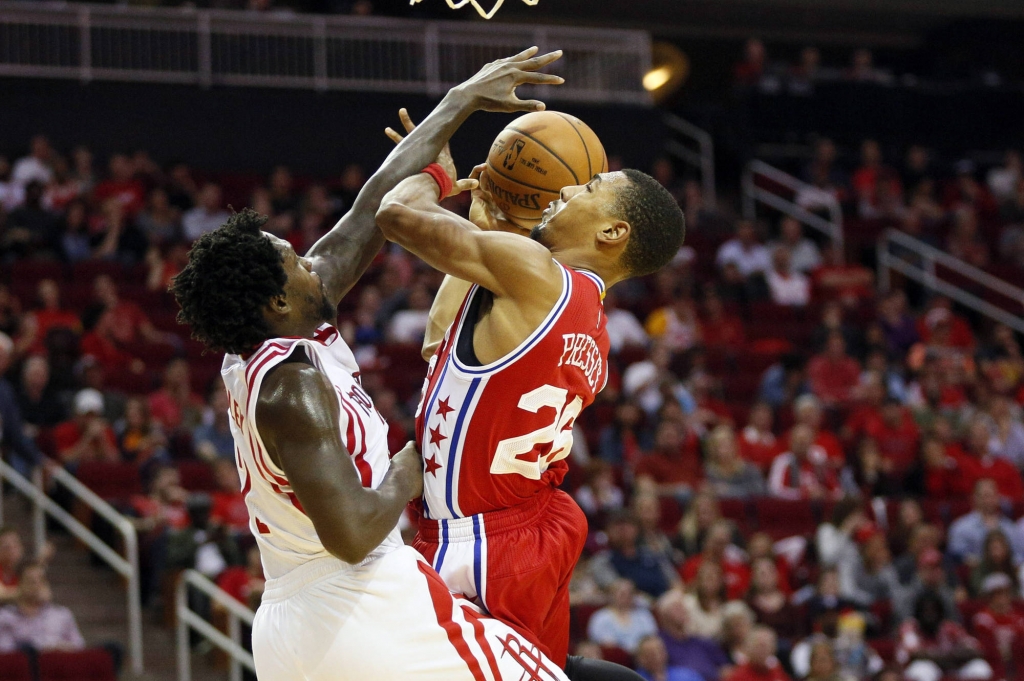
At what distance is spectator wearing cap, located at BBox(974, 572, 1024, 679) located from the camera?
1070cm

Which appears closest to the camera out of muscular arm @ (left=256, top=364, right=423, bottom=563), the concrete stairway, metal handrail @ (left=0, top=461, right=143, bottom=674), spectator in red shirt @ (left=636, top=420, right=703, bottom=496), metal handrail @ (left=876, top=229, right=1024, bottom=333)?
muscular arm @ (left=256, top=364, right=423, bottom=563)

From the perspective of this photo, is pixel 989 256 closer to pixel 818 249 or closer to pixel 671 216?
pixel 818 249

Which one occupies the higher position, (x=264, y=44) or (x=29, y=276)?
(x=264, y=44)

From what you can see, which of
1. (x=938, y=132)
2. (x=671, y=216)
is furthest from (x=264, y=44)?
(x=671, y=216)

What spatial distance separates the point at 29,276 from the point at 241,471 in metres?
9.53

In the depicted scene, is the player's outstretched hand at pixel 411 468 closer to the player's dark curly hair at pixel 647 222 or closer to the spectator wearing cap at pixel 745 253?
the player's dark curly hair at pixel 647 222

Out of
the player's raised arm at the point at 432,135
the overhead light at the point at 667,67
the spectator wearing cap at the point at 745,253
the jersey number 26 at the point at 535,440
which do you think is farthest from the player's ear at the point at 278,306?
the overhead light at the point at 667,67

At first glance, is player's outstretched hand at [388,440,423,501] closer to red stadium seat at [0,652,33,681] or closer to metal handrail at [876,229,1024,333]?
red stadium seat at [0,652,33,681]

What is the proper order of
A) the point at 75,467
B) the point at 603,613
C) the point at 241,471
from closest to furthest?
the point at 241,471 → the point at 603,613 → the point at 75,467

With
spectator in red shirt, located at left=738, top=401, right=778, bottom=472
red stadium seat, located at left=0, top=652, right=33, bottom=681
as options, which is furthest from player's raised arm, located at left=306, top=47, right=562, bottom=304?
spectator in red shirt, located at left=738, top=401, right=778, bottom=472

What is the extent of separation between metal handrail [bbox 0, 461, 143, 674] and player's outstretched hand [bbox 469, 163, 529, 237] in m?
5.44

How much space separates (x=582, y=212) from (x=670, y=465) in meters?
7.88

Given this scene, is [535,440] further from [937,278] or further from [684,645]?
[937,278]

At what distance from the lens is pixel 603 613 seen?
9625 mm
